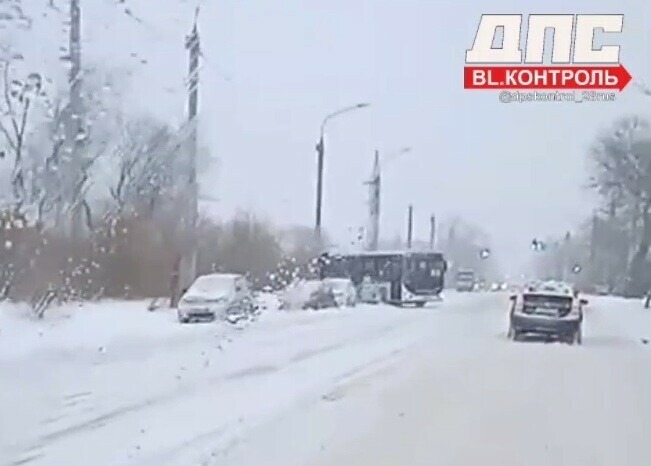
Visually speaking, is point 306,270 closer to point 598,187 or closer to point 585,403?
point 598,187

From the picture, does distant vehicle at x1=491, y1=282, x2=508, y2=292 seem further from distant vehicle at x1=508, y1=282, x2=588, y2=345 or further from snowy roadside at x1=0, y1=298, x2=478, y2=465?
snowy roadside at x1=0, y1=298, x2=478, y2=465

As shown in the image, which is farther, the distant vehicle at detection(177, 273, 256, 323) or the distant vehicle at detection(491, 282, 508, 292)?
the distant vehicle at detection(491, 282, 508, 292)

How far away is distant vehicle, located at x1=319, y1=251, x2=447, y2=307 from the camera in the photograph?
62.2 feet

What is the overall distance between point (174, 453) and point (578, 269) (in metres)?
19.3

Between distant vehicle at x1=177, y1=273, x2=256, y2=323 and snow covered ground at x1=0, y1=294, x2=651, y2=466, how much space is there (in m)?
0.24

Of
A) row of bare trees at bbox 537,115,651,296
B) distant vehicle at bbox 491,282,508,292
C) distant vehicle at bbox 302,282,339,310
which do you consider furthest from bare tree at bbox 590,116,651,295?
distant vehicle at bbox 302,282,339,310

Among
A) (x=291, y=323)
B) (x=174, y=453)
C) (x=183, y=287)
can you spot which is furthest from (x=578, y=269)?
(x=174, y=453)

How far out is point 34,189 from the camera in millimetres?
10367

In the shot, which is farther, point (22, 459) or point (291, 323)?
point (291, 323)

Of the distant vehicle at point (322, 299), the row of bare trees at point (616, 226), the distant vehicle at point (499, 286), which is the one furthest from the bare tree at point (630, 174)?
the distant vehicle at point (322, 299)

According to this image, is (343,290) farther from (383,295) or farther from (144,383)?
(144,383)

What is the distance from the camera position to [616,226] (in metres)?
20.9

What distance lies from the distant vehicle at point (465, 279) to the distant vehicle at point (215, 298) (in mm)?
6807

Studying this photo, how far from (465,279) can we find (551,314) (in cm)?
318
